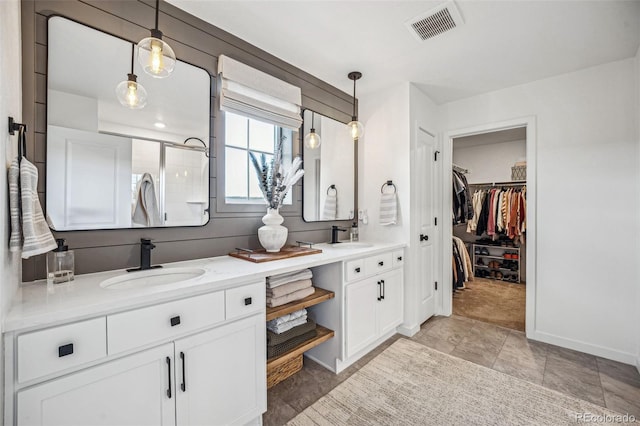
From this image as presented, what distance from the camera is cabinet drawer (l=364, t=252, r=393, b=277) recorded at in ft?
7.56

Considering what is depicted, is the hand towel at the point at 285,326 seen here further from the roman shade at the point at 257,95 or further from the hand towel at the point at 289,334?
the roman shade at the point at 257,95

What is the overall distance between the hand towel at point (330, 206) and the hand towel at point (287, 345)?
1.12m

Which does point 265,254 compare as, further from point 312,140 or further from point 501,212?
point 501,212

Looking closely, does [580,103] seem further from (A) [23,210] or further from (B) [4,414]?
(B) [4,414]

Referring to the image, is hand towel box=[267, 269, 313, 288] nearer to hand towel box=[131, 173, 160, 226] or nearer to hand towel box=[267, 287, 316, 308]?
hand towel box=[267, 287, 316, 308]

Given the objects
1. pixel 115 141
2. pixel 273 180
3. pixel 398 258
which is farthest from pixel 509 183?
pixel 115 141

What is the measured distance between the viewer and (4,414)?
881mm

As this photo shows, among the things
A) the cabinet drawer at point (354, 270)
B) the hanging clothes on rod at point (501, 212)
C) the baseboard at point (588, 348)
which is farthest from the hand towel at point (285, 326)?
the hanging clothes on rod at point (501, 212)

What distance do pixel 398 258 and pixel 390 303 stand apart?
1.37 feet

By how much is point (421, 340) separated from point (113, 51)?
123 inches

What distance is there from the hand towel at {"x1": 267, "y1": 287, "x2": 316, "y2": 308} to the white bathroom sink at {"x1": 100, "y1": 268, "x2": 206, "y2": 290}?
0.49m

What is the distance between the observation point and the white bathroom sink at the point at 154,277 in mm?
1455

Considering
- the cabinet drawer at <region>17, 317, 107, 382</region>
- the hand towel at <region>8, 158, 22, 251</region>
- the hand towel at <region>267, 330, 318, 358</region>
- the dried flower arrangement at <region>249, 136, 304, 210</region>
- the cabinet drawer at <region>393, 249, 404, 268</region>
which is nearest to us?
the cabinet drawer at <region>17, 317, 107, 382</region>

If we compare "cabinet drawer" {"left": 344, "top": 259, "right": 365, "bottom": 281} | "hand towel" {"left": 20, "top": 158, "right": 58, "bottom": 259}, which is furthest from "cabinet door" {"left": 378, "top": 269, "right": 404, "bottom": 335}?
"hand towel" {"left": 20, "top": 158, "right": 58, "bottom": 259}
